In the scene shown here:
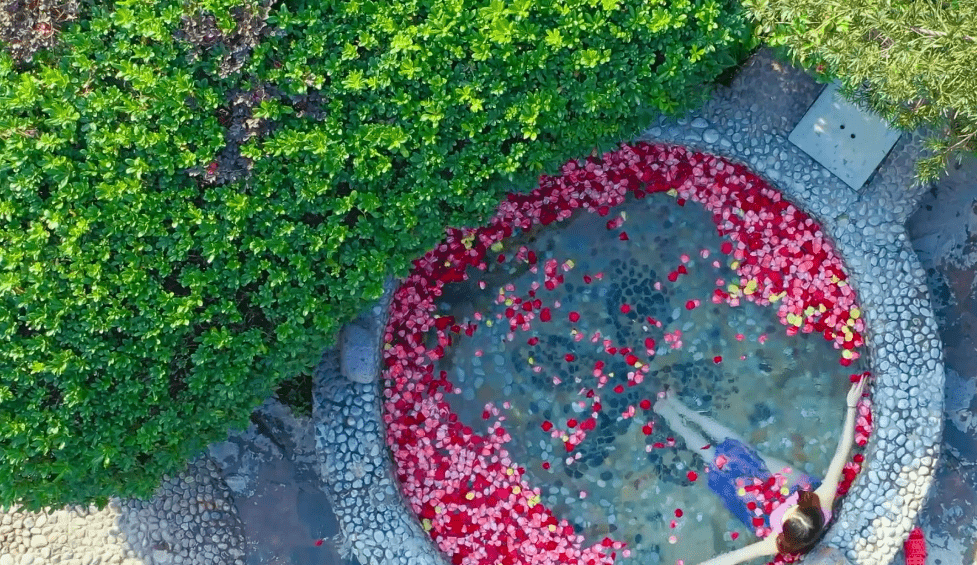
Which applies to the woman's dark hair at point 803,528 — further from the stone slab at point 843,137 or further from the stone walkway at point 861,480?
the stone slab at point 843,137

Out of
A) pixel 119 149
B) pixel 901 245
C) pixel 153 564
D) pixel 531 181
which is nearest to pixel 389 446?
pixel 153 564

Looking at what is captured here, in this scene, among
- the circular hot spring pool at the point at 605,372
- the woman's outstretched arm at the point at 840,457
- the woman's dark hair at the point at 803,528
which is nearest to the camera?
the woman's dark hair at the point at 803,528

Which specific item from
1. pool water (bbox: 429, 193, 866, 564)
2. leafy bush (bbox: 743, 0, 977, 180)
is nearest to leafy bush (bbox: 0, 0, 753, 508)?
leafy bush (bbox: 743, 0, 977, 180)

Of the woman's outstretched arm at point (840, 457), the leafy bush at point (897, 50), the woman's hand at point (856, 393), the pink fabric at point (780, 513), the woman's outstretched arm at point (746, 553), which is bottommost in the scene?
the woman's outstretched arm at point (746, 553)

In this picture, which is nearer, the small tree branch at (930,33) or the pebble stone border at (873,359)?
the small tree branch at (930,33)

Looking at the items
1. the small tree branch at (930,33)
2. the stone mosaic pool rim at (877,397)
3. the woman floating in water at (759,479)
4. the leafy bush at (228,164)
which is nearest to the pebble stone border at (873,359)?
the stone mosaic pool rim at (877,397)

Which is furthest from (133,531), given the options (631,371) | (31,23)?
(631,371)
